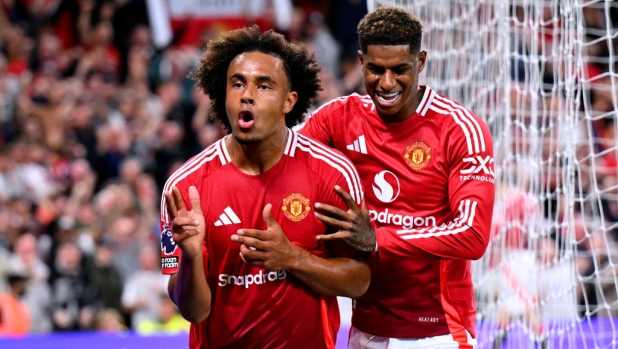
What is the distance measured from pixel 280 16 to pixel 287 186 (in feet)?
31.6

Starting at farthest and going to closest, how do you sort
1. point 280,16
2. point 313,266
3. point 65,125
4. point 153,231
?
1. point 280,16
2. point 65,125
3. point 153,231
4. point 313,266

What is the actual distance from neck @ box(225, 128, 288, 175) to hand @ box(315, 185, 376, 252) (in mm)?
298

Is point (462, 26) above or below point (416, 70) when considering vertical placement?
above

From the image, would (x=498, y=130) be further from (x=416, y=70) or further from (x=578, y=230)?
(x=578, y=230)

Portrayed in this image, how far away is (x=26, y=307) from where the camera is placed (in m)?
8.57

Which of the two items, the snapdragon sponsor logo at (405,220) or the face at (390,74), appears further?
the snapdragon sponsor logo at (405,220)

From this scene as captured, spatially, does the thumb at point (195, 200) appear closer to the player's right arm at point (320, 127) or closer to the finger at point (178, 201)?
the finger at point (178, 201)

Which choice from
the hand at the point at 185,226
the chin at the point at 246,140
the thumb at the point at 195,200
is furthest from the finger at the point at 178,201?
the chin at the point at 246,140

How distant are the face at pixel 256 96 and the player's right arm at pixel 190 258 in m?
0.32

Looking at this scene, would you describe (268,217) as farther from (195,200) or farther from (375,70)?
(375,70)

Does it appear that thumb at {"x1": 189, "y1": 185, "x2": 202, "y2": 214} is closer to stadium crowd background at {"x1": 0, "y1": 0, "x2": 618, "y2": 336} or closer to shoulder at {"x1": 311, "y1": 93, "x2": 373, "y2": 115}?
shoulder at {"x1": 311, "y1": 93, "x2": 373, "y2": 115}

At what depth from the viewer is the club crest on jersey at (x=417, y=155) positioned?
412 cm

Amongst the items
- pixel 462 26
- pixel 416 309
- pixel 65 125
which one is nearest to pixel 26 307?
pixel 65 125

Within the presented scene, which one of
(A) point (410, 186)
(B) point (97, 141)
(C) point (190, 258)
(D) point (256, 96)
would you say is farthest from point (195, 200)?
(B) point (97, 141)
